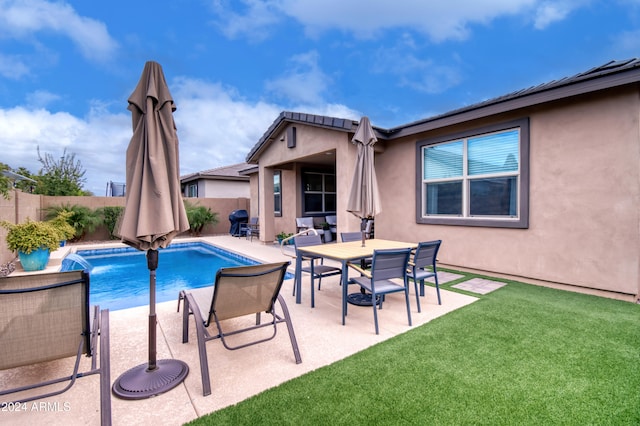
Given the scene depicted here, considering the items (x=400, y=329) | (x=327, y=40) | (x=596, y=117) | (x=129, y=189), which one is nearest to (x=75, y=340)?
(x=129, y=189)

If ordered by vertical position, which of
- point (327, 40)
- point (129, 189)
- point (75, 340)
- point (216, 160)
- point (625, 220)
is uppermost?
point (327, 40)

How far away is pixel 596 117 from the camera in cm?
502

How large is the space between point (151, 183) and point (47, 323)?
1283mm

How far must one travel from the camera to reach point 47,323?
2301 millimetres

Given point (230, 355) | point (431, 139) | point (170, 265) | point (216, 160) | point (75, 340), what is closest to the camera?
point (75, 340)

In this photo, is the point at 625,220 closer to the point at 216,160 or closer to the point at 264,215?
the point at 264,215

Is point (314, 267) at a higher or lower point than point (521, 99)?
lower

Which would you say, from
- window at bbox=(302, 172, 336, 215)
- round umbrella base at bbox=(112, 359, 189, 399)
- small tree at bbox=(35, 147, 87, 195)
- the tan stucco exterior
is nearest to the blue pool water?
round umbrella base at bbox=(112, 359, 189, 399)

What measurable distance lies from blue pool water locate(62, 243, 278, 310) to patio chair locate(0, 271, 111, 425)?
3552 mm

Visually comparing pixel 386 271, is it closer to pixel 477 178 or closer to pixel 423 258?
pixel 423 258

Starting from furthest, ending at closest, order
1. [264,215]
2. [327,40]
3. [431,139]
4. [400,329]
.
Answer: [327,40], [264,215], [431,139], [400,329]

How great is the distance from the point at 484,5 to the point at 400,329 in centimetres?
1367

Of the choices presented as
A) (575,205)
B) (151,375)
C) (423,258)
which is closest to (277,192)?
(423,258)

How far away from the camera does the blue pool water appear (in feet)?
21.3
